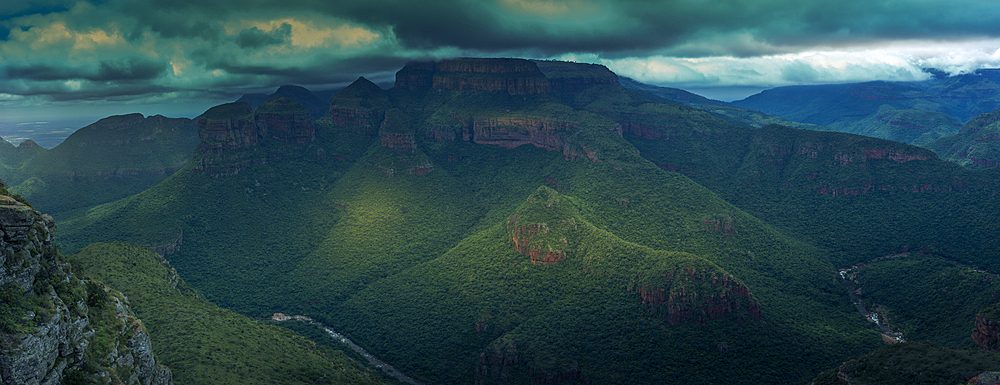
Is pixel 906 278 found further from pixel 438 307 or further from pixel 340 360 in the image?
pixel 340 360

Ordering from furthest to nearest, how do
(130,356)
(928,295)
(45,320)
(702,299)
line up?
1. (928,295)
2. (702,299)
3. (130,356)
4. (45,320)

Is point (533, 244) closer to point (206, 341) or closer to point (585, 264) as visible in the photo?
point (585, 264)

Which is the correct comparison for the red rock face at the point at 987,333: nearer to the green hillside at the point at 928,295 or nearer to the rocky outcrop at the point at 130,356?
the green hillside at the point at 928,295

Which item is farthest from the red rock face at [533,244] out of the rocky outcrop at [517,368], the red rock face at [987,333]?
the red rock face at [987,333]

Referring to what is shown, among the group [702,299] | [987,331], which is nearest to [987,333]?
[987,331]

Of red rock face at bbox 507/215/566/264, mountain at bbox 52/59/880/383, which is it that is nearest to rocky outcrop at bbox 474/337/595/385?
mountain at bbox 52/59/880/383

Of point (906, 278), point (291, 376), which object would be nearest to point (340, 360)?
point (291, 376)
